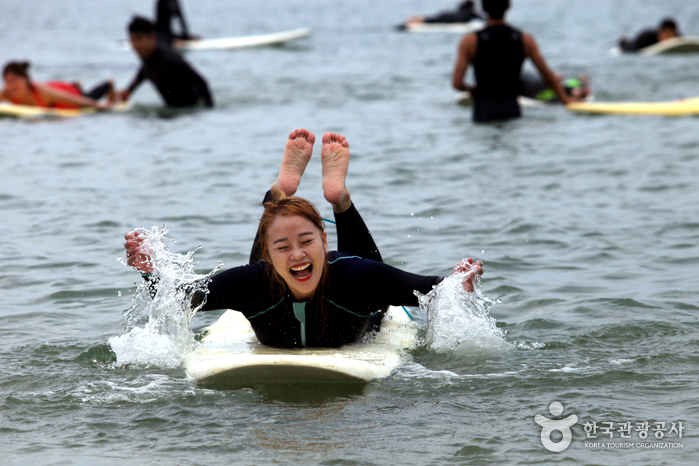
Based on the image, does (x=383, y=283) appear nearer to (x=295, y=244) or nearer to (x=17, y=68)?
(x=295, y=244)

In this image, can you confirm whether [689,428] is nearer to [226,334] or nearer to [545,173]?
[226,334]

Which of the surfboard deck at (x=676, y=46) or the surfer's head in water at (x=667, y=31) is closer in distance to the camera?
the surfboard deck at (x=676, y=46)

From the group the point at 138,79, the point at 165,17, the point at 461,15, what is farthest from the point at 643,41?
the point at 138,79

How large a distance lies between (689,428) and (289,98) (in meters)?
11.8

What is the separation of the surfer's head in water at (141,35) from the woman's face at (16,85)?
168 cm

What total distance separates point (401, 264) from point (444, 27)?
21.7 meters

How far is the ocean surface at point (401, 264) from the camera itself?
3732 mm

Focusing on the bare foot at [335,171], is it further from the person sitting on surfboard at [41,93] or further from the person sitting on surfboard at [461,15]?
the person sitting on surfboard at [461,15]

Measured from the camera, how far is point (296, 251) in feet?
13.8

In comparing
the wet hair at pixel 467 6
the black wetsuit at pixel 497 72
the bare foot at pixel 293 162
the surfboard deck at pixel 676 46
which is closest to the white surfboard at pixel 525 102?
the black wetsuit at pixel 497 72

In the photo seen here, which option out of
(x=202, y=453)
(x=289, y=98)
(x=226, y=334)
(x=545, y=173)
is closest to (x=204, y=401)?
(x=202, y=453)

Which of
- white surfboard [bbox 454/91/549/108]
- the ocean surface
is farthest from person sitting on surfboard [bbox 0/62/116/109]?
white surfboard [bbox 454/91/549/108]

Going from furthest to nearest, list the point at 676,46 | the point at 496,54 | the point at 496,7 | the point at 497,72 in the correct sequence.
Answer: the point at 676,46 < the point at 497,72 < the point at 496,54 < the point at 496,7

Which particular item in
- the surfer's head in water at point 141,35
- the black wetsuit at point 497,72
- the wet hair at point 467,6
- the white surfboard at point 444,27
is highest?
the wet hair at point 467,6
